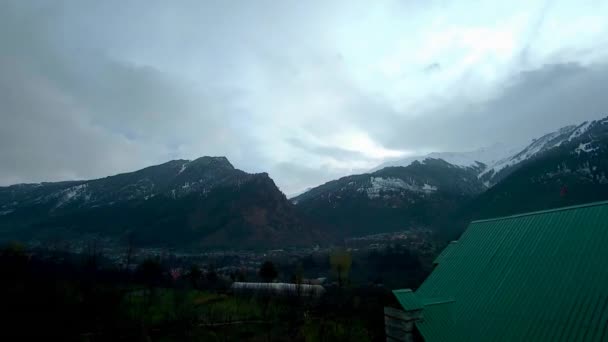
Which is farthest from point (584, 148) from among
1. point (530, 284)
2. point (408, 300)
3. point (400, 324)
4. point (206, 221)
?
point (400, 324)

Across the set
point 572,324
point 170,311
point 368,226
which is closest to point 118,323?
point 170,311

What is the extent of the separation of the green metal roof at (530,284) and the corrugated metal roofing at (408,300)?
0.48 meters

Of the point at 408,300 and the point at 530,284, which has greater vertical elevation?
the point at 530,284

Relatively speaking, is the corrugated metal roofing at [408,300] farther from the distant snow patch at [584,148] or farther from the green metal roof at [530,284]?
the distant snow patch at [584,148]

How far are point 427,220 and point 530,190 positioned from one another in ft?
211

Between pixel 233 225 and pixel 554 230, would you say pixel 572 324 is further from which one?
pixel 233 225

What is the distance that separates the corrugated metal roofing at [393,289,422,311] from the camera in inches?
534

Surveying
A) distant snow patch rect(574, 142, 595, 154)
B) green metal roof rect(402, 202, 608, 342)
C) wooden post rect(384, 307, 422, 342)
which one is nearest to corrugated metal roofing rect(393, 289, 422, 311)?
wooden post rect(384, 307, 422, 342)

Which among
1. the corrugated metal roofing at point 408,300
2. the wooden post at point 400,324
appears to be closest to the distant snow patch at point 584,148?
the corrugated metal roofing at point 408,300

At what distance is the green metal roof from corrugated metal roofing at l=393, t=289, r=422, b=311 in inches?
18.9

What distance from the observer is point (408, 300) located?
13.9 m

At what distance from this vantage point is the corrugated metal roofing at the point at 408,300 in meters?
13.6

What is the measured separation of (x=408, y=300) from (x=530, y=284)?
4140 mm

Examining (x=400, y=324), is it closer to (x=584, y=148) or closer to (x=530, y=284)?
(x=530, y=284)
